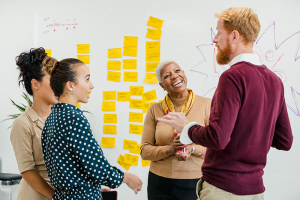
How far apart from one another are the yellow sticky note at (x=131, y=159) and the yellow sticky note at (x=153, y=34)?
121cm

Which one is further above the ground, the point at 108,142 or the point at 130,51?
the point at 130,51

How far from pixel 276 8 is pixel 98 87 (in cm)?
183

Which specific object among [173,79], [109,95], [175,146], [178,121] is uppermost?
[173,79]

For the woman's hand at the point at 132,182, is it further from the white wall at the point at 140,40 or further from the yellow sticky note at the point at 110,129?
the yellow sticky note at the point at 110,129

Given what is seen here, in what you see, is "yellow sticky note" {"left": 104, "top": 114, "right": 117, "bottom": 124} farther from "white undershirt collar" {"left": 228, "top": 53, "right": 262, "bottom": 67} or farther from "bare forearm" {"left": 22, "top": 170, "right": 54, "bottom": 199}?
"white undershirt collar" {"left": 228, "top": 53, "right": 262, "bottom": 67}

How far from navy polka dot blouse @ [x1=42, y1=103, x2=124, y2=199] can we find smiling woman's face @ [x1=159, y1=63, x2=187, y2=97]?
0.82m

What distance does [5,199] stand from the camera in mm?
2996

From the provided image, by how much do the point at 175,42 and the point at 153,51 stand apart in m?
0.23

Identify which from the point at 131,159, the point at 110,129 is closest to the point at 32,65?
the point at 110,129

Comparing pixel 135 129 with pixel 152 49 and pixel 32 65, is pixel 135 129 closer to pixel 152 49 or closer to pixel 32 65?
pixel 152 49

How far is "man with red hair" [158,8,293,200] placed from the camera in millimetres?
996

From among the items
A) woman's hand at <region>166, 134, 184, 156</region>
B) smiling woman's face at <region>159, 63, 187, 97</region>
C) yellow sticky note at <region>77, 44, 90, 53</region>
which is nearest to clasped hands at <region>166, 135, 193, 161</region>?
woman's hand at <region>166, 134, 184, 156</region>

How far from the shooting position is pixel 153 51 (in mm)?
2551

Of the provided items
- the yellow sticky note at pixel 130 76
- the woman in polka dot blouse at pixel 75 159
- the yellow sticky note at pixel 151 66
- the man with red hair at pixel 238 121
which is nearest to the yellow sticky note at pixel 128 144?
the yellow sticky note at pixel 130 76
